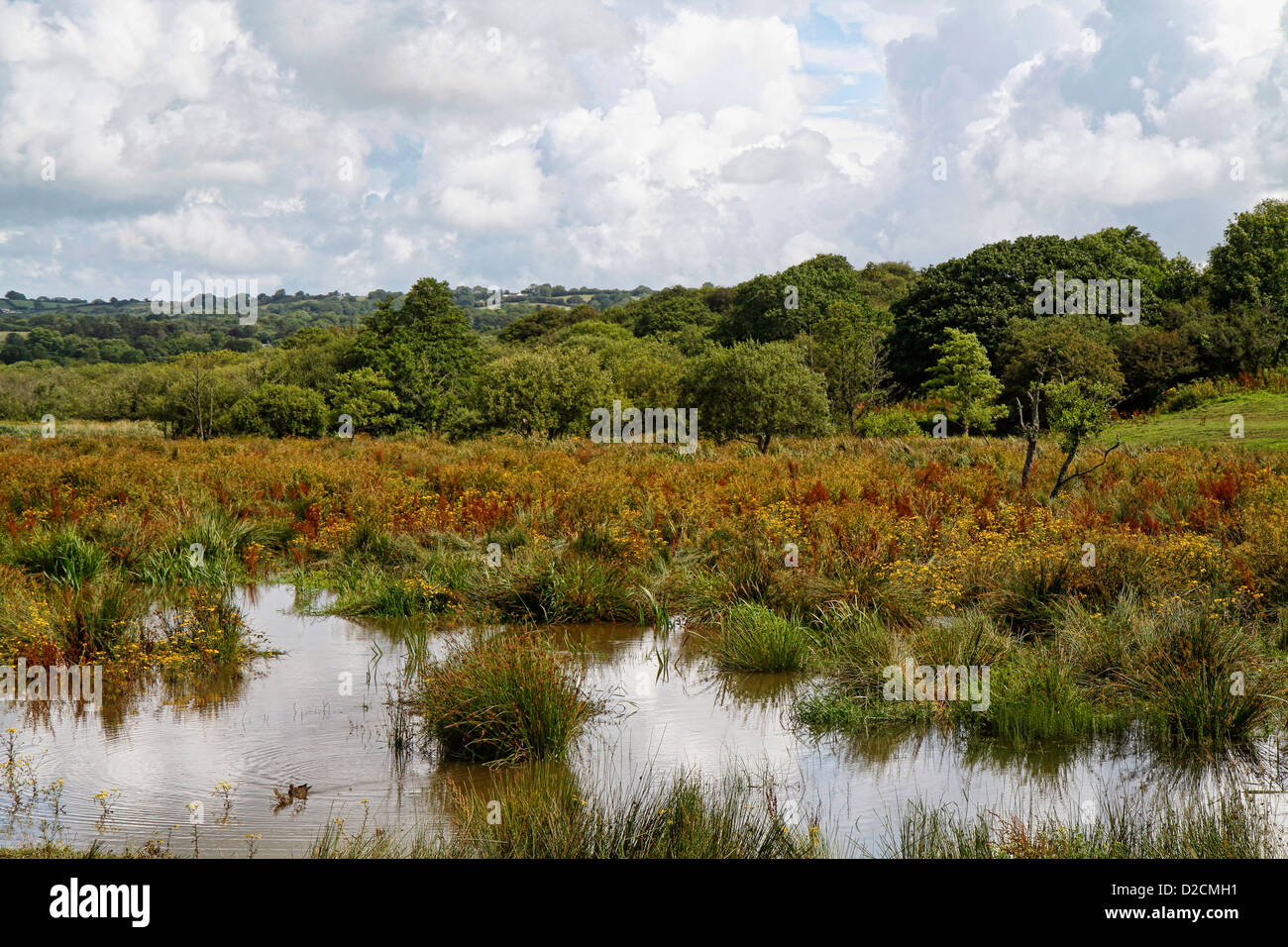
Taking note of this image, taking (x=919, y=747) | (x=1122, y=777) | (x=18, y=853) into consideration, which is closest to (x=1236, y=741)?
(x=1122, y=777)

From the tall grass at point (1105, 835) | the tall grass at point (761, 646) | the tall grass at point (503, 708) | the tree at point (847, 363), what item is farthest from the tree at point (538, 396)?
the tall grass at point (1105, 835)

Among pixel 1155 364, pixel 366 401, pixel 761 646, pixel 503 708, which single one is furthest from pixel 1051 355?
pixel 503 708

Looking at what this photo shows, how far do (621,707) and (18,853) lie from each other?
4149mm

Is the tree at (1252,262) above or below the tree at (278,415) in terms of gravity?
above

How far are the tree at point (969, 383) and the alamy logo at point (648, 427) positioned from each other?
9.40m

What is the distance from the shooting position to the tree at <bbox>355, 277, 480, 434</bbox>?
45562 mm

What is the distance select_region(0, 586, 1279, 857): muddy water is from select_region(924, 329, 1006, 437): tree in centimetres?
2637

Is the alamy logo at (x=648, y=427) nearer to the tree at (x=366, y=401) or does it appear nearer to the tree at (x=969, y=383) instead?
the tree at (x=969, y=383)

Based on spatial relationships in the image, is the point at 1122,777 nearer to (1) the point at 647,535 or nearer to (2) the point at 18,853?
(2) the point at 18,853

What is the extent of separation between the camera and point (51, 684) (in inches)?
314

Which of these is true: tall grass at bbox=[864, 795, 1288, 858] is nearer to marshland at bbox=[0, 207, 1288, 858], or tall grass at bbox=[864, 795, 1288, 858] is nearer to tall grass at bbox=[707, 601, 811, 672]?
marshland at bbox=[0, 207, 1288, 858]

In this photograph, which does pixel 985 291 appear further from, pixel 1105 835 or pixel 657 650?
pixel 1105 835

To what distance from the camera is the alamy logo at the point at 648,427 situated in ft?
89.3

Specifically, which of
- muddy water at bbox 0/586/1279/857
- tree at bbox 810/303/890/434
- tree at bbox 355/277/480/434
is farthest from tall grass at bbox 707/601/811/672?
tree at bbox 355/277/480/434
